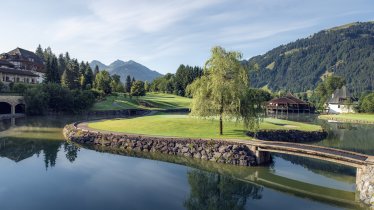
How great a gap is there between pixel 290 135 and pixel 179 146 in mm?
19453

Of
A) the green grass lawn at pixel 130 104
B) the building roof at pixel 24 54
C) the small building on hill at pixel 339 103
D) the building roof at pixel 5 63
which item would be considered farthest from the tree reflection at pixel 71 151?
the small building on hill at pixel 339 103

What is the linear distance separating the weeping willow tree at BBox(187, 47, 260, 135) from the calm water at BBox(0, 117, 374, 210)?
21.6 feet

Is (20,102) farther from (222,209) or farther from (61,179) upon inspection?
(222,209)

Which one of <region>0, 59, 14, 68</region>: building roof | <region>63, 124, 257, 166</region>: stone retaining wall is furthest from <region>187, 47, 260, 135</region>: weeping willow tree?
<region>0, 59, 14, 68</region>: building roof

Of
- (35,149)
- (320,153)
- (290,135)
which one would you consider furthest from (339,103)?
(35,149)

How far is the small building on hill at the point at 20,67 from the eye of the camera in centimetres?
8950

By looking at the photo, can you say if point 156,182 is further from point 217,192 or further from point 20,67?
point 20,67

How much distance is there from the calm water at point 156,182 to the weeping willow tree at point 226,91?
260 inches

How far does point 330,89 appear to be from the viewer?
159500mm

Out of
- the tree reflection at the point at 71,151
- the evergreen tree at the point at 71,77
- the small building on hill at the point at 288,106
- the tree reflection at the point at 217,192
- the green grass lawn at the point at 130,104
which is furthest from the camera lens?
the small building on hill at the point at 288,106

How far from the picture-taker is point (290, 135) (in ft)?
152

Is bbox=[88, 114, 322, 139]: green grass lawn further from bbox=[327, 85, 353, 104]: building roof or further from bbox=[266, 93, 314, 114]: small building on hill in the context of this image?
bbox=[327, 85, 353, 104]: building roof

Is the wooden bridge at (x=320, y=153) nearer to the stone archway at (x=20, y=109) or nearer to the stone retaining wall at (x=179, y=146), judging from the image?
Answer: the stone retaining wall at (x=179, y=146)

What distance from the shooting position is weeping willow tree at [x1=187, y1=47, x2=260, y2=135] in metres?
35.9
